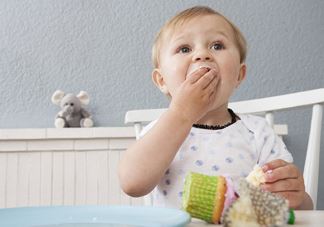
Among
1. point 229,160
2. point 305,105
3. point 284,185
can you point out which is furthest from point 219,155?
point 305,105

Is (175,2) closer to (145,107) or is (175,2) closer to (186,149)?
(145,107)

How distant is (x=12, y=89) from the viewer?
2.02 meters

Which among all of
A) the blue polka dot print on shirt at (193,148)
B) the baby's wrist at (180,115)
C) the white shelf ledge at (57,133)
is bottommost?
the blue polka dot print on shirt at (193,148)

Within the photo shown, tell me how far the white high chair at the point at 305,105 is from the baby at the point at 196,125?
217mm

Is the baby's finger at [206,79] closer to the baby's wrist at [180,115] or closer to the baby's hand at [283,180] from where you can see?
the baby's wrist at [180,115]

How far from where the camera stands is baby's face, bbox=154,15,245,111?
899 millimetres

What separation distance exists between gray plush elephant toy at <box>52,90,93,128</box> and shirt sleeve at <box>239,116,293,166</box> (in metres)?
1.00

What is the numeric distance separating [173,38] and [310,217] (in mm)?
476

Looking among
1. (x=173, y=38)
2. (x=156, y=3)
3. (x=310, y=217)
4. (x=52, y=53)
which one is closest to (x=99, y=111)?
(x=52, y=53)

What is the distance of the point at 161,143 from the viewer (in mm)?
760

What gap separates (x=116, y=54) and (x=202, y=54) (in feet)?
3.98

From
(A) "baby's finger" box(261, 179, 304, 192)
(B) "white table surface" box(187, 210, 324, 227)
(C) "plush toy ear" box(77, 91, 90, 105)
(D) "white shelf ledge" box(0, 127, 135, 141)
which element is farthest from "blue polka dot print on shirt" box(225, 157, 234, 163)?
(C) "plush toy ear" box(77, 91, 90, 105)

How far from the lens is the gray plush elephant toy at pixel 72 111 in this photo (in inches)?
74.7

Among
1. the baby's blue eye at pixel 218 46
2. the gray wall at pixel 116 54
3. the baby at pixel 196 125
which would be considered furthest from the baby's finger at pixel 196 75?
the gray wall at pixel 116 54
